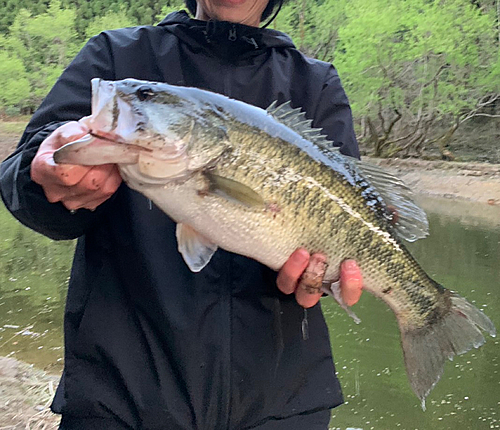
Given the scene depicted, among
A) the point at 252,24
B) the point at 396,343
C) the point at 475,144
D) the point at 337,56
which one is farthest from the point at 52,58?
Result: the point at 252,24

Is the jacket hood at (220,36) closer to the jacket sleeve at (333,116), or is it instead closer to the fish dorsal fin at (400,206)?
the jacket sleeve at (333,116)

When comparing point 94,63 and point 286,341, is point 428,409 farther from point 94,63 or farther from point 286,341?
point 94,63

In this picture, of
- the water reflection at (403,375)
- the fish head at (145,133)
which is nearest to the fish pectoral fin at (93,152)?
the fish head at (145,133)

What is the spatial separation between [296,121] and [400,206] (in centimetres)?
51

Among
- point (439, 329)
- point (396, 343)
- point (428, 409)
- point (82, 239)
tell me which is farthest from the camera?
point (396, 343)

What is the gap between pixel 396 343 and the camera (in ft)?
17.2

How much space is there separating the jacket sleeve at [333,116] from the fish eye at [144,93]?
0.62 metres

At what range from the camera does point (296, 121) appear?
1.63 metres

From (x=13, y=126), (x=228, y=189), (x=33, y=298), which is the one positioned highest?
(x=228, y=189)

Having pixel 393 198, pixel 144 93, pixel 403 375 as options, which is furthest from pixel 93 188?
pixel 403 375

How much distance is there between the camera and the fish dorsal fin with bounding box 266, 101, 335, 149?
1594 mm

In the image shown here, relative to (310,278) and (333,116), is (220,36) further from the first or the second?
(310,278)

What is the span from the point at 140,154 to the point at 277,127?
1.37 ft

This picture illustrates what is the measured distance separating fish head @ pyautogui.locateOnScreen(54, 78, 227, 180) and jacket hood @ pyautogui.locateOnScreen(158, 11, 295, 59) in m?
0.31
